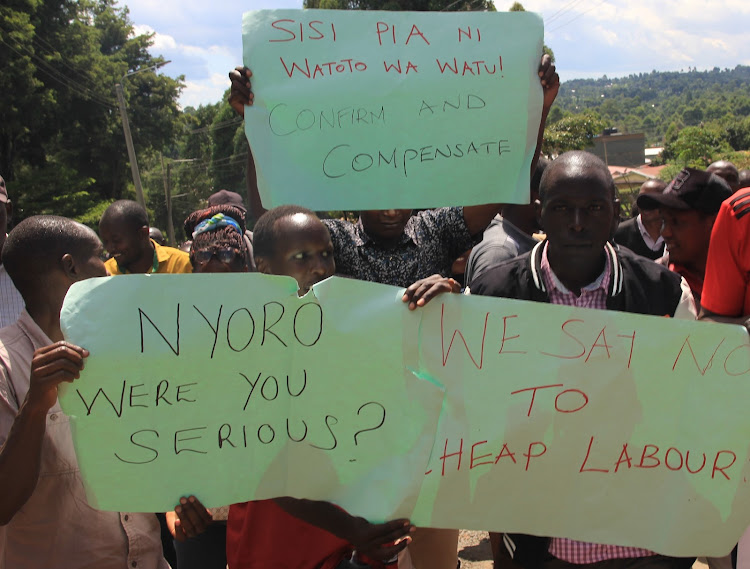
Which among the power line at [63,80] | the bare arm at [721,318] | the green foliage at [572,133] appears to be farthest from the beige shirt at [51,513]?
the power line at [63,80]

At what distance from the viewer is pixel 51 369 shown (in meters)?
1.56

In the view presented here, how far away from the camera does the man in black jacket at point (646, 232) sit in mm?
4926

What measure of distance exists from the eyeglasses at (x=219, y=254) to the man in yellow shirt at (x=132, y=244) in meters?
Answer: 0.84

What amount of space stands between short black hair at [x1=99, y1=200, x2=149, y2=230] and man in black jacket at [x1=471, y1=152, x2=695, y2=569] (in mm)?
2556

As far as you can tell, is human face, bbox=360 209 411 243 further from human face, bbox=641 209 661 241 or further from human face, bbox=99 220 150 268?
human face, bbox=641 209 661 241

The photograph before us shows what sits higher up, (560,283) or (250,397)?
(560,283)

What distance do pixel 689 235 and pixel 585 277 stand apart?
1.40 m

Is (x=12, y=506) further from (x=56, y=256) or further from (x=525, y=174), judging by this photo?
(x=525, y=174)

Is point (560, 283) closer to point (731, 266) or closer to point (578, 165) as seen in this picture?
point (578, 165)

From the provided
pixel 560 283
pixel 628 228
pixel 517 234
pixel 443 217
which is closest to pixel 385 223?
pixel 443 217

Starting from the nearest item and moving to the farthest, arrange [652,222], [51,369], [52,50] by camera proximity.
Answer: [51,369], [652,222], [52,50]

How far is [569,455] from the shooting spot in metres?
1.75

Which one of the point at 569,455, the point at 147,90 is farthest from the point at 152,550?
the point at 147,90

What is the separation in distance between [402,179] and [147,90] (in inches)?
1425
